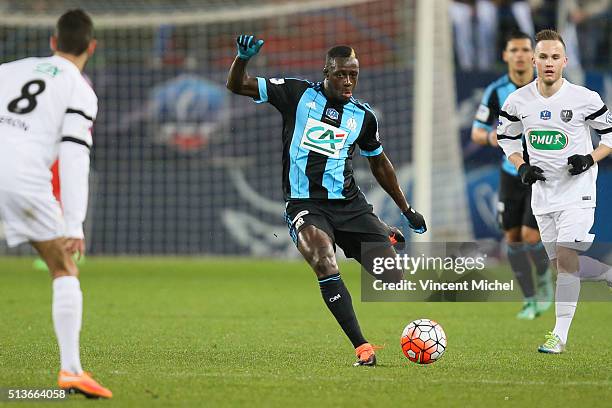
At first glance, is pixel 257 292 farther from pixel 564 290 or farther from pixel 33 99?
pixel 33 99

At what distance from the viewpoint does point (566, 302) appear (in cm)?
811

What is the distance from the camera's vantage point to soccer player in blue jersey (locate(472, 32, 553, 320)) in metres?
10.8

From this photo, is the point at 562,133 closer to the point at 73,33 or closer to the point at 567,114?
the point at 567,114

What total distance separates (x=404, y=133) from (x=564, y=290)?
38.6ft

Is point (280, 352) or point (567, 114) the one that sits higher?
point (567, 114)

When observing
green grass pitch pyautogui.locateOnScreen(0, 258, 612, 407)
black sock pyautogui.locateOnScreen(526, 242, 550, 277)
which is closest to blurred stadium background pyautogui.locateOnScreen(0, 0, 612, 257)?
green grass pitch pyautogui.locateOnScreen(0, 258, 612, 407)

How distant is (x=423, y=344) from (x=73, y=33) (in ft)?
10.0

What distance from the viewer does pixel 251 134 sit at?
2008 centimetres

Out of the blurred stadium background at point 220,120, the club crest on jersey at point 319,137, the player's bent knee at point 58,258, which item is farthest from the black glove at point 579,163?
the blurred stadium background at point 220,120

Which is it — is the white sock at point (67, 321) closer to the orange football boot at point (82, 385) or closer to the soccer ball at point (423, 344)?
the orange football boot at point (82, 385)

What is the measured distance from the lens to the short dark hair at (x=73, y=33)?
224 inches

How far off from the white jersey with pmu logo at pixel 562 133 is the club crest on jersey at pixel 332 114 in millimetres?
1444

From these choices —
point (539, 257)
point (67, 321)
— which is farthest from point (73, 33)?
point (539, 257)

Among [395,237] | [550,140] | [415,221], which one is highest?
[550,140]
